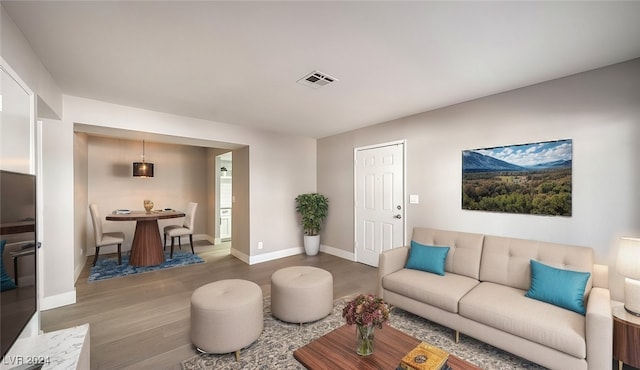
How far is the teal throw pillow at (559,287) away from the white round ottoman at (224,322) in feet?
7.78

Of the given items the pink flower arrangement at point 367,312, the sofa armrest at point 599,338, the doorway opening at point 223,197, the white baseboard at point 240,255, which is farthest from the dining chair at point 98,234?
the sofa armrest at point 599,338

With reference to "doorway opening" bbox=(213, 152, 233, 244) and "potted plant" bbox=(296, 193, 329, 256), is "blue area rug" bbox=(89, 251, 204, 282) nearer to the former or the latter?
"doorway opening" bbox=(213, 152, 233, 244)

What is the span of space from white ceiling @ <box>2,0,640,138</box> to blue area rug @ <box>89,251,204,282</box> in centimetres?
259

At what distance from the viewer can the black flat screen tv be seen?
118cm

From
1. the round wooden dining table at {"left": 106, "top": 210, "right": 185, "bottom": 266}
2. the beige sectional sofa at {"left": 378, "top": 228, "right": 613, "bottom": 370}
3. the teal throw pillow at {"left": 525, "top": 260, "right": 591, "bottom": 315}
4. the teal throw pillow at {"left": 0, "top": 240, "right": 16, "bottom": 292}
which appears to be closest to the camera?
the teal throw pillow at {"left": 0, "top": 240, "right": 16, "bottom": 292}

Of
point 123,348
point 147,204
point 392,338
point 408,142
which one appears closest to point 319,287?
point 392,338

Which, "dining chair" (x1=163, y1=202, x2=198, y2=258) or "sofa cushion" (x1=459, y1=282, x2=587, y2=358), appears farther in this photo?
"dining chair" (x1=163, y1=202, x2=198, y2=258)

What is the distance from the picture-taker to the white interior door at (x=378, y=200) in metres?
4.17

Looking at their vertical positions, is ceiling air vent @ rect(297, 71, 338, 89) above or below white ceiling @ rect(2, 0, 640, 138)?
below

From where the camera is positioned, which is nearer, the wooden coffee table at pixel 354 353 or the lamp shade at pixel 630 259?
the wooden coffee table at pixel 354 353

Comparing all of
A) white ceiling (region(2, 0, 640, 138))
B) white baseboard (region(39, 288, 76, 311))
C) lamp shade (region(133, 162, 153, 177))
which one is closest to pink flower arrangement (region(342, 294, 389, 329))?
white ceiling (region(2, 0, 640, 138))

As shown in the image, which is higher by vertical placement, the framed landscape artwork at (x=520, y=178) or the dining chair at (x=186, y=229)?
the framed landscape artwork at (x=520, y=178)

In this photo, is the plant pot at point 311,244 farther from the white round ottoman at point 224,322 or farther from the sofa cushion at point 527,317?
the sofa cushion at point 527,317

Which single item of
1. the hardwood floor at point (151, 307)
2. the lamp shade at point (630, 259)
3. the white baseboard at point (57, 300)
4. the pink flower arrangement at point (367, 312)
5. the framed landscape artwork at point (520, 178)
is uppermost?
the framed landscape artwork at point (520, 178)
